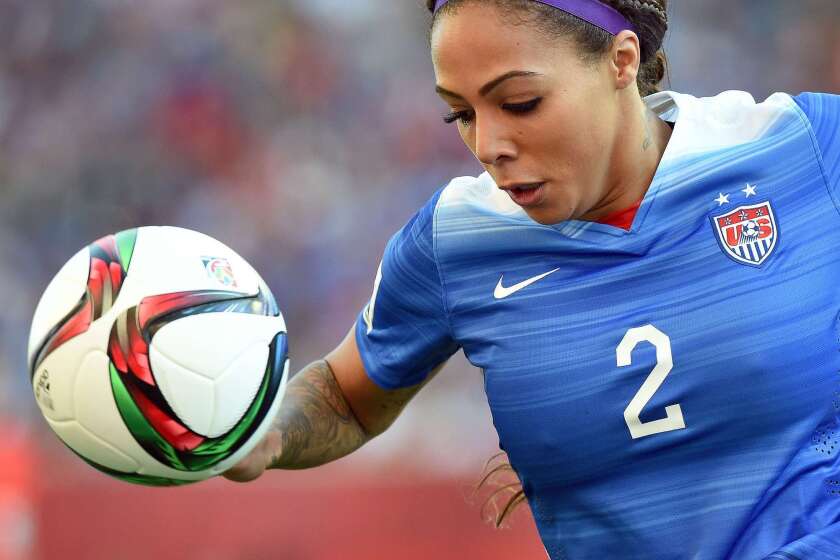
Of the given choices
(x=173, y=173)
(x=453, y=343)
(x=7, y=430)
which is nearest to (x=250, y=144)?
(x=173, y=173)

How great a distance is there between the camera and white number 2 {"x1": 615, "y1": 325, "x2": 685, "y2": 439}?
249cm

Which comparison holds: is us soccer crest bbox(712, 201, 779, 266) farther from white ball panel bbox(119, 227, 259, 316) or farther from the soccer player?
white ball panel bbox(119, 227, 259, 316)

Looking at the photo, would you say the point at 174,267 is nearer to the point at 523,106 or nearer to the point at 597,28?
the point at 523,106

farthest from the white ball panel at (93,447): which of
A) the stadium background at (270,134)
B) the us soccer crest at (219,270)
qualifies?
the stadium background at (270,134)

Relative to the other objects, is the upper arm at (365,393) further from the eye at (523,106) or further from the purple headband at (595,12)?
the purple headband at (595,12)

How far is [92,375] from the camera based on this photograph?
243cm

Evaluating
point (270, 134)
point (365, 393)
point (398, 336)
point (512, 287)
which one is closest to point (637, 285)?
point (512, 287)

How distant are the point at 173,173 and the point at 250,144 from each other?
0.62 meters

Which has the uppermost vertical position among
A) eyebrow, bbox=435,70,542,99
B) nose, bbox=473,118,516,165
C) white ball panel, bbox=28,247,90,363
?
eyebrow, bbox=435,70,542,99

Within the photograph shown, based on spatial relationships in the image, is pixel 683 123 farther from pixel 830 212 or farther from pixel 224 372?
pixel 224 372

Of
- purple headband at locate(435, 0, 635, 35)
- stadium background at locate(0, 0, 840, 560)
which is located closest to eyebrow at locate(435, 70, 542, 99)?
purple headband at locate(435, 0, 635, 35)

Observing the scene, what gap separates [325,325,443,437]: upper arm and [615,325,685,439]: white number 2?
708 mm

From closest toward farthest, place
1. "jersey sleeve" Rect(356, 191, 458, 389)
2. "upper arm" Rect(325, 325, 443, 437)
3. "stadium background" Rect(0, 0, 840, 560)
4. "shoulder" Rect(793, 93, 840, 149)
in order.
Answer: "shoulder" Rect(793, 93, 840, 149), "jersey sleeve" Rect(356, 191, 458, 389), "upper arm" Rect(325, 325, 443, 437), "stadium background" Rect(0, 0, 840, 560)

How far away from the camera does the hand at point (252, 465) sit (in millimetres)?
2686
